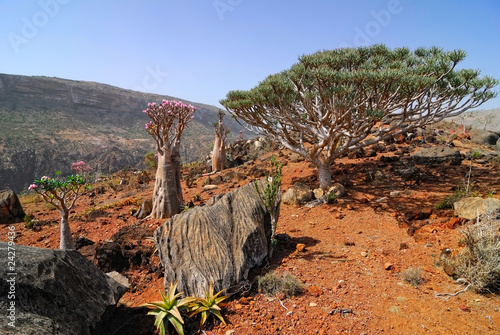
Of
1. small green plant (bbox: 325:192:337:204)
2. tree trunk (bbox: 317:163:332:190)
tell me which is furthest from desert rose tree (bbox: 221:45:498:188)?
small green plant (bbox: 325:192:337:204)

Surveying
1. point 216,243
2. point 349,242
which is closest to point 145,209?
point 216,243

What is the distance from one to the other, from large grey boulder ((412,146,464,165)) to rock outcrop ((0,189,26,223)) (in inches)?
533

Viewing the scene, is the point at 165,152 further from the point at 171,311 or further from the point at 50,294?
the point at 50,294

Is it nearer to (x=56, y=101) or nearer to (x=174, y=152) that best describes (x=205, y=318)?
(x=174, y=152)

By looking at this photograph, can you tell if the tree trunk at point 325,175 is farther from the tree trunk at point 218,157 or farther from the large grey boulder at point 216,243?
the tree trunk at point 218,157

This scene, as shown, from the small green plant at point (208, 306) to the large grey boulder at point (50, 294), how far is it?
936 mm

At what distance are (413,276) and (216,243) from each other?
2631 mm

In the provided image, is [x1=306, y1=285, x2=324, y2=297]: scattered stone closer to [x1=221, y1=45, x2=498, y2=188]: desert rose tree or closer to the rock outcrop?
[x1=221, y1=45, x2=498, y2=188]: desert rose tree

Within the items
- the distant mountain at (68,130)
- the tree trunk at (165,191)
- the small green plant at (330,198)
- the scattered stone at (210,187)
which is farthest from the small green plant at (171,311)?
the distant mountain at (68,130)

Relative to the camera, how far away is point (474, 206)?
5059 millimetres

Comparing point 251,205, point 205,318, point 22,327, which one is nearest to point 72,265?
point 22,327

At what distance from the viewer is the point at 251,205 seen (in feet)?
15.3

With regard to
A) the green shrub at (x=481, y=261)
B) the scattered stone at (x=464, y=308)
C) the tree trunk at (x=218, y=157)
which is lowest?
the scattered stone at (x=464, y=308)

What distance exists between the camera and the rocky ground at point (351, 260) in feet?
10.00
